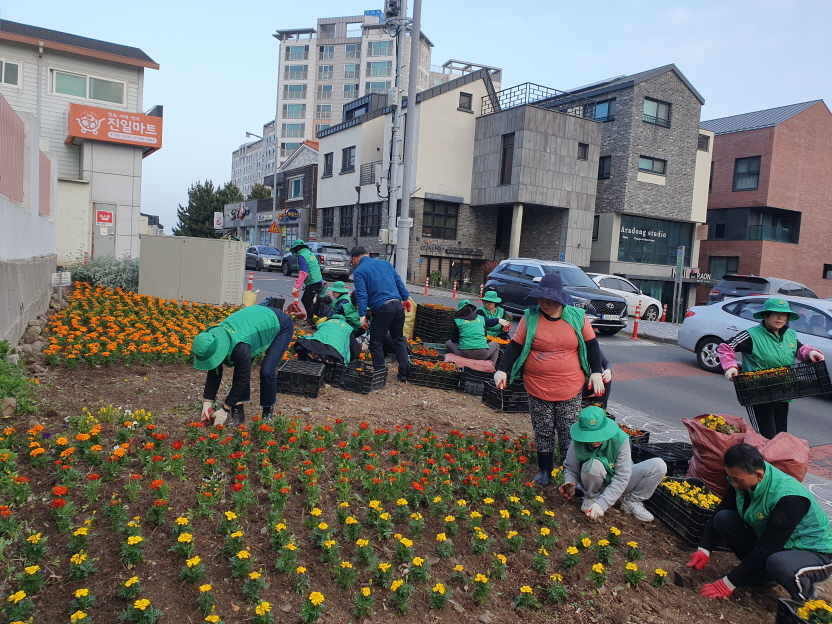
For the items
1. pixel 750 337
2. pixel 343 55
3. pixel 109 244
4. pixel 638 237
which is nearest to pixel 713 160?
pixel 638 237

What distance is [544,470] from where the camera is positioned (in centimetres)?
506

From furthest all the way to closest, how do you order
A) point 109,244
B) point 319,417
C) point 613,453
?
point 109,244, point 319,417, point 613,453

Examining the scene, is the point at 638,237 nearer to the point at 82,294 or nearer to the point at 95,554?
the point at 82,294

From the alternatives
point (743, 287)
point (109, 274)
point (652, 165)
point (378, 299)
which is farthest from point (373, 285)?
point (652, 165)

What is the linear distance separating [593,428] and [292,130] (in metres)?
80.0

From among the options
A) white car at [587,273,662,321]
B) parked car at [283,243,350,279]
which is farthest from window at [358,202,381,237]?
white car at [587,273,662,321]

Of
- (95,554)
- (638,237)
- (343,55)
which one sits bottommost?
(95,554)

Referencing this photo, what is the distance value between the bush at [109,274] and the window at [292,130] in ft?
225

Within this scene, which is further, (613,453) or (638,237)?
(638,237)

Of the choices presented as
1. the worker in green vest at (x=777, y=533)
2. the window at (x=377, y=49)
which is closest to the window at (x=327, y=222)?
the worker in green vest at (x=777, y=533)

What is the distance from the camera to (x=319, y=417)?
6.03m

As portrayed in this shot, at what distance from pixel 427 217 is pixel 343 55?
5326 centimetres

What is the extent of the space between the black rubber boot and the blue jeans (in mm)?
2455

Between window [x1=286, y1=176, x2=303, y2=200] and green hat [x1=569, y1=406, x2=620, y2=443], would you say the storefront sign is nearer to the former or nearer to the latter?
green hat [x1=569, y1=406, x2=620, y2=443]
